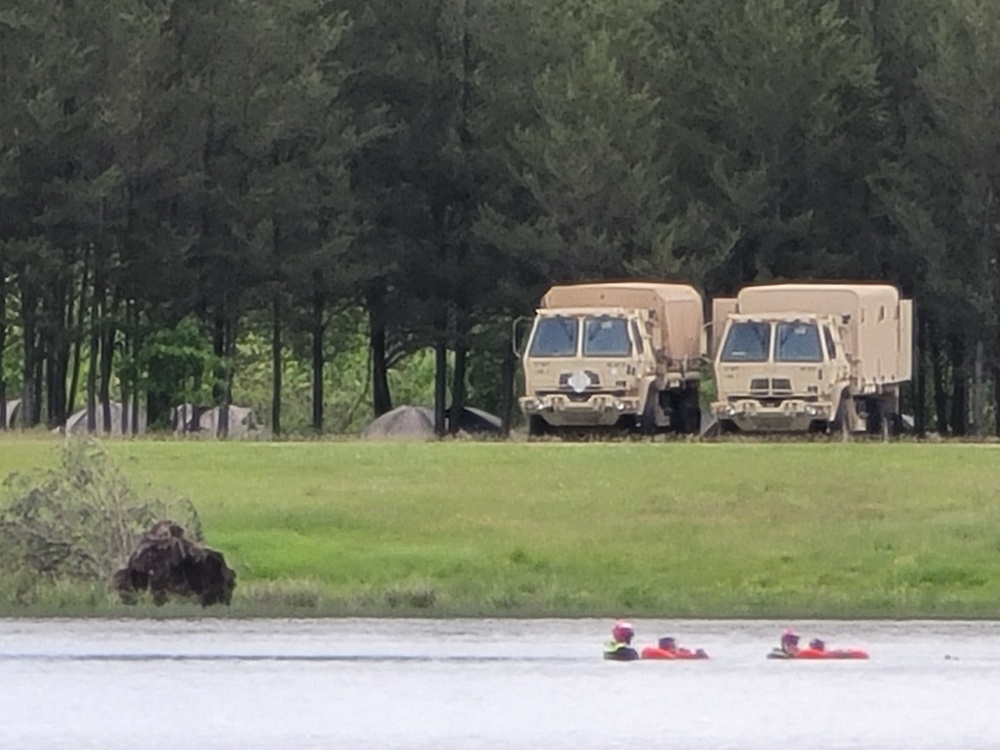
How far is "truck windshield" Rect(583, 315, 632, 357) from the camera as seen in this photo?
4038 cm

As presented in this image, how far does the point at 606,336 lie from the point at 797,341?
2928mm

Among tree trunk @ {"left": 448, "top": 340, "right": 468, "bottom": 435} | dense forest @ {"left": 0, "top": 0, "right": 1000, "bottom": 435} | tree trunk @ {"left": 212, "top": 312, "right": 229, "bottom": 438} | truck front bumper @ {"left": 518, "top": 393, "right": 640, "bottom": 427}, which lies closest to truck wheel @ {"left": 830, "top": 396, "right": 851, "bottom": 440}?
truck front bumper @ {"left": 518, "top": 393, "right": 640, "bottom": 427}

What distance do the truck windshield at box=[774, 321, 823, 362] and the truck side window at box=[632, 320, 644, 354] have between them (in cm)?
211

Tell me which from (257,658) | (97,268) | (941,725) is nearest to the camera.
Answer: (941,725)

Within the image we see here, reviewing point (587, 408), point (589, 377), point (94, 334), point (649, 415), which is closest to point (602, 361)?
point (589, 377)

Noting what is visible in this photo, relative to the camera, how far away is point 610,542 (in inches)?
1029

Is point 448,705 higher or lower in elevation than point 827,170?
lower

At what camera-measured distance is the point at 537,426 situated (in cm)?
4091

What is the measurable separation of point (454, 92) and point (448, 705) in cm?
4200

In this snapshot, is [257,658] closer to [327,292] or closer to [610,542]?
[610,542]

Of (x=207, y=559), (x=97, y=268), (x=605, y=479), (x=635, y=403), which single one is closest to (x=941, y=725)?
(x=207, y=559)

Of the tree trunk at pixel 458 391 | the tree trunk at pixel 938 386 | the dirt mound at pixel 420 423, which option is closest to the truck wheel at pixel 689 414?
the dirt mound at pixel 420 423

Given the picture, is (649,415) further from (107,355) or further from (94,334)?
(107,355)

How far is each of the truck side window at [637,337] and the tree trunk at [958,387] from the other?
716 inches
